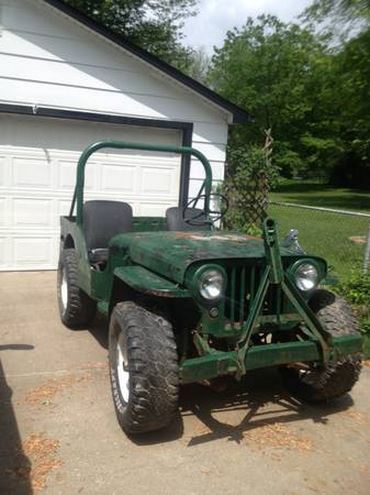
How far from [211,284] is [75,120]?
18.6 feet

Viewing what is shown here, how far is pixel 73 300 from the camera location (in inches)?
217

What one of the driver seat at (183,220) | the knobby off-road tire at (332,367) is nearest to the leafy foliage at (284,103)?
the driver seat at (183,220)

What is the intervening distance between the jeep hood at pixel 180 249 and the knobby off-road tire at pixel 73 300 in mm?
1089

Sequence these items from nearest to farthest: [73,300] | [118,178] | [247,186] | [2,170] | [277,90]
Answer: [73,300], [2,170], [118,178], [247,186], [277,90]

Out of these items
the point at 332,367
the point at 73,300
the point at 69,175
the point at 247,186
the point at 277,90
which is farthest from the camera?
the point at 277,90

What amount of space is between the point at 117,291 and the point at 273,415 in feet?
4.73

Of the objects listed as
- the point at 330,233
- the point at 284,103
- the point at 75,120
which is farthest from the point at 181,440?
the point at 284,103

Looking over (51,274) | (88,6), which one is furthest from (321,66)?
(51,274)

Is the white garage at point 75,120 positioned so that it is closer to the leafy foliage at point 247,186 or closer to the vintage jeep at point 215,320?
the leafy foliage at point 247,186

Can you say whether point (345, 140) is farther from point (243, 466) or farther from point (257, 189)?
point (243, 466)

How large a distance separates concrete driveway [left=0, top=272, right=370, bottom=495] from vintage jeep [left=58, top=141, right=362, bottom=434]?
0.21 m

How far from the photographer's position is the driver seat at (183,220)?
215 inches

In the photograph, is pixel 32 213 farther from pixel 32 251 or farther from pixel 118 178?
pixel 118 178

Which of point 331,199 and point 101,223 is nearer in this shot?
point 101,223
